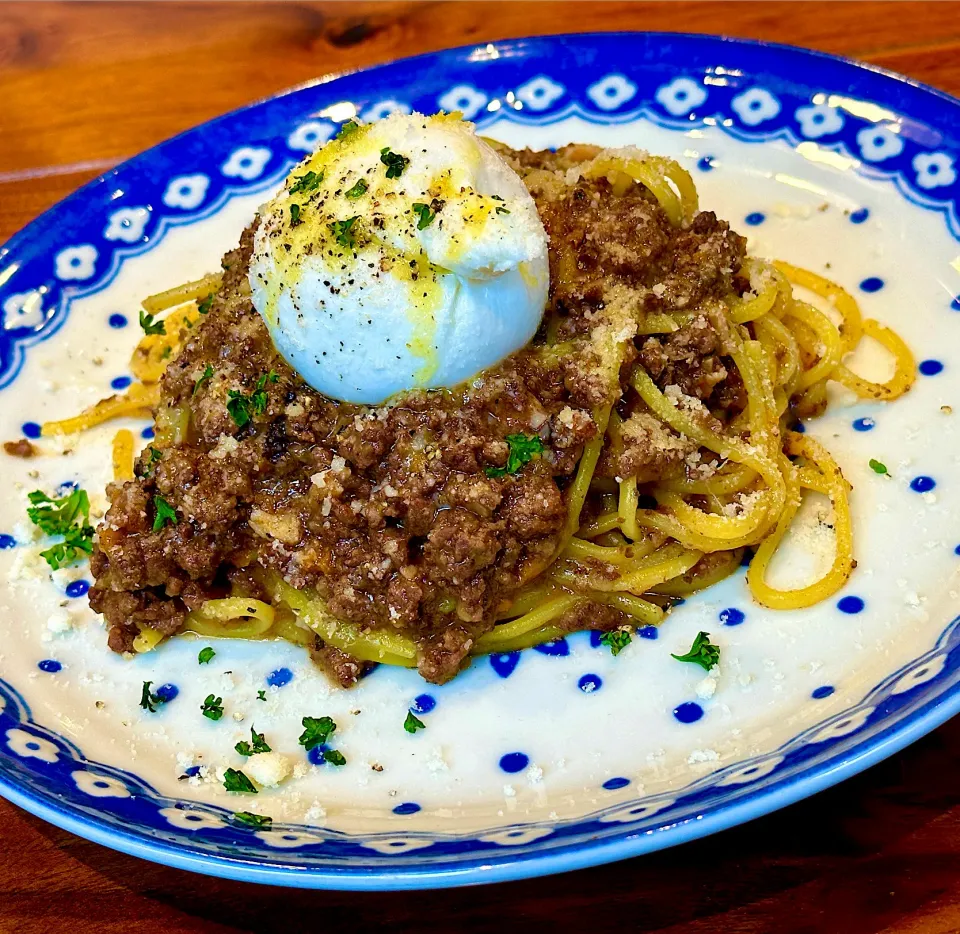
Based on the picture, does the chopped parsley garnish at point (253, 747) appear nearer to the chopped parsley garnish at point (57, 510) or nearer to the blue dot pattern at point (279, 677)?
the blue dot pattern at point (279, 677)

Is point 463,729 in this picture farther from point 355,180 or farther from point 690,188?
point 690,188

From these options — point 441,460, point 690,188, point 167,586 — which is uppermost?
point 690,188

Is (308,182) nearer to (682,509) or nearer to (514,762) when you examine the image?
(682,509)

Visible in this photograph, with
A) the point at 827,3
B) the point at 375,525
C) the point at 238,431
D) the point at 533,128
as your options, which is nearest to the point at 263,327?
the point at 238,431

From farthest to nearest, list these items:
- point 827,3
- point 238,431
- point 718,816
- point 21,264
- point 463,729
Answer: point 827,3, point 21,264, point 238,431, point 463,729, point 718,816

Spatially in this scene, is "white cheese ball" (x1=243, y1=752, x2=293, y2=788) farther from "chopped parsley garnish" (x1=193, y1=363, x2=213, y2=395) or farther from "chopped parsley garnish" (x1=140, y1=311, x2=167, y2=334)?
"chopped parsley garnish" (x1=140, y1=311, x2=167, y2=334)

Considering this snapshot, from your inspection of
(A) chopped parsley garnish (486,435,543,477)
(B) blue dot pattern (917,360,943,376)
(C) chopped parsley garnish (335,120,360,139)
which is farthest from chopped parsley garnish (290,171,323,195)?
(B) blue dot pattern (917,360,943,376)
